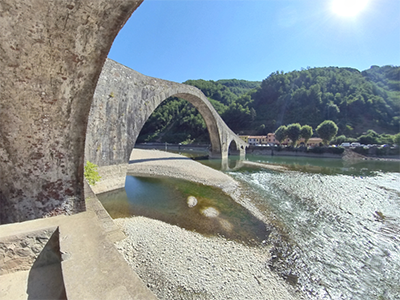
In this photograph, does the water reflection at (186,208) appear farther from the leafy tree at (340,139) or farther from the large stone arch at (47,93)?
the leafy tree at (340,139)

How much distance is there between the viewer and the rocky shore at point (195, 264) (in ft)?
13.9

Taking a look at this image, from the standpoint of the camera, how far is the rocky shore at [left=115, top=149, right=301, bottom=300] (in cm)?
424

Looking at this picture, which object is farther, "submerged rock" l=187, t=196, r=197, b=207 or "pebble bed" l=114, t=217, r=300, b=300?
"submerged rock" l=187, t=196, r=197, b=207

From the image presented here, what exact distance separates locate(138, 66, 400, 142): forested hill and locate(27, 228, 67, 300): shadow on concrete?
59714mm

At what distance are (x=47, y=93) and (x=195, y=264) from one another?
500 cm

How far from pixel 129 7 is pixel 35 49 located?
5.03 ft

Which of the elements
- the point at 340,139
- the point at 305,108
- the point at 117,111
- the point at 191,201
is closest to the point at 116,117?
the point at 117,111

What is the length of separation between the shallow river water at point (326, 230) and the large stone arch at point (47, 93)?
4545mm

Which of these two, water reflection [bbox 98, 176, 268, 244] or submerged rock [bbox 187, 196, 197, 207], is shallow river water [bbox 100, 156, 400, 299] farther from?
submerged rock [bbox 187, 196, 197, 207]

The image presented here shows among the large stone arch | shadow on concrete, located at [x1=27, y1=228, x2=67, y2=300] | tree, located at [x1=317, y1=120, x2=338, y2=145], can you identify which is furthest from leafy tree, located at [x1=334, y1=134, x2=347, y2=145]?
shadow on concrete, located at [x1=27, y1=228, x2=67, y2=300]

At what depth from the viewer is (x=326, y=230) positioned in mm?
7535

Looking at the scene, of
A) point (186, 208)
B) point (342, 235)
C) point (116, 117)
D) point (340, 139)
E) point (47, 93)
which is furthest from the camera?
point (340, 139)

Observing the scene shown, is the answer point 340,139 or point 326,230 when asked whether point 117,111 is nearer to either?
point 326,230

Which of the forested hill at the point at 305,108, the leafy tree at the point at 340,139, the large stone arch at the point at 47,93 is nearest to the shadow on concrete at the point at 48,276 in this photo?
the large stone arch at the point at 47,93
